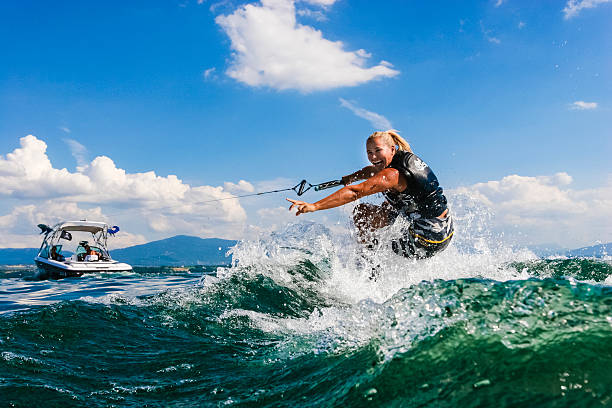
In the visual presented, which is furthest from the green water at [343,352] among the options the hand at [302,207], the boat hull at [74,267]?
the boat hull at [74,267]

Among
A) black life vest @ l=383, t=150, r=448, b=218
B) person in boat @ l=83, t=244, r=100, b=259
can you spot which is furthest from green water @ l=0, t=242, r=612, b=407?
person in boat @ l=83, t=244, r=100, b=259

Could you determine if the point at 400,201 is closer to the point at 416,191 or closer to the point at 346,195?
the point at 416,191

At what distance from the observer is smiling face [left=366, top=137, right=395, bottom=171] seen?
5.87 m

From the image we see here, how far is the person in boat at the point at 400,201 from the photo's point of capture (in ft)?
17.9

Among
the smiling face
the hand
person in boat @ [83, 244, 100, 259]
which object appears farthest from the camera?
person in boat @ [83, 244, 100, 259]

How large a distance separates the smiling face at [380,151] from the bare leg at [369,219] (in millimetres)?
1048

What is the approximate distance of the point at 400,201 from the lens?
6.27m

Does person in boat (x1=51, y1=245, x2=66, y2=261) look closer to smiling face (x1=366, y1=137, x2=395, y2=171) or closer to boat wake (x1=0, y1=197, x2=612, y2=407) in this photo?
boat wake (x1=0, y1=197, x2=612, y2=407)

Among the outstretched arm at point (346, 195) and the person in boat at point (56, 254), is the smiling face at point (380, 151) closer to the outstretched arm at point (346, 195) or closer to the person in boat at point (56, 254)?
the outstretched arm at point (346, 195)

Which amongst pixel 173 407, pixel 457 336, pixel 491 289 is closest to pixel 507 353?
pixel 457 336

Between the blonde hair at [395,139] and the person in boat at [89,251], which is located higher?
the blonde hair at [395,139]

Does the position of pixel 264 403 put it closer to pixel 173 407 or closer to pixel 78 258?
pixel 173 407

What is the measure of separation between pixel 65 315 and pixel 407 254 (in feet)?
17.0

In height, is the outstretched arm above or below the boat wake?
above
